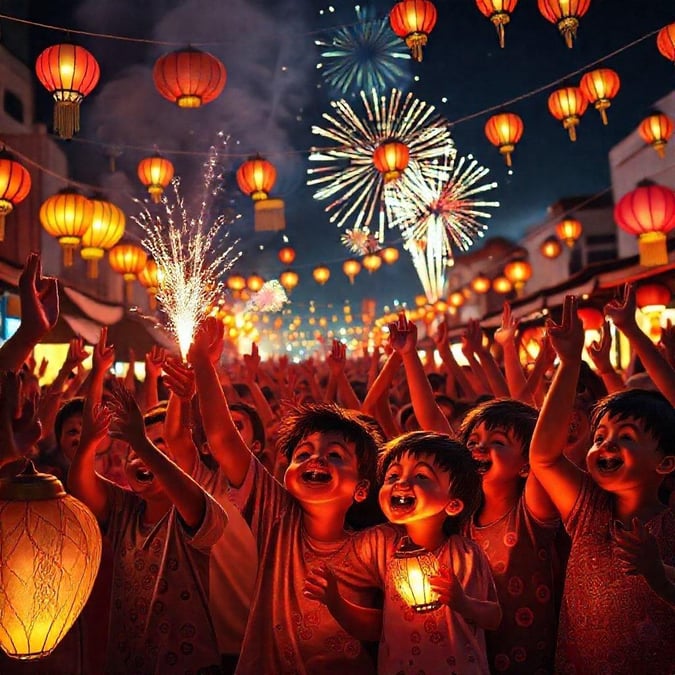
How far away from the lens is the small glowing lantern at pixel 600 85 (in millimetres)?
9164

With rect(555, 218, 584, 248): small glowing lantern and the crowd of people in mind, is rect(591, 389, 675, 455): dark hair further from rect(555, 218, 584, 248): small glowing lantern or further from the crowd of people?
rect(555, 218, 584, 248): small glowing lantern

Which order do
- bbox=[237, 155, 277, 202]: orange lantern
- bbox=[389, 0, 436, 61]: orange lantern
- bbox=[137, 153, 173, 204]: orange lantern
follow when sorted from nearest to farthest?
bbox=[389, 0, 436, 61]: orange lantern
bbox=[237, 155, 277, 202]: orange lantern
bbox=[137, 153, 173, 204]: orange lantern

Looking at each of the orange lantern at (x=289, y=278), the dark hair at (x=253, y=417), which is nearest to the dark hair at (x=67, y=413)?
the dark hair at (x=253, y=417)

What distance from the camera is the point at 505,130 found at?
990 cm

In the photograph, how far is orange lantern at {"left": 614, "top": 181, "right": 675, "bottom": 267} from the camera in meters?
8.73

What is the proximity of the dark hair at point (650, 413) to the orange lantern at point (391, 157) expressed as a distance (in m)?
7.32

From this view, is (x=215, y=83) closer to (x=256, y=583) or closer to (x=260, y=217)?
(x=260, y=217)

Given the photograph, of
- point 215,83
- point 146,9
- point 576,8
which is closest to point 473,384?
point 576,8

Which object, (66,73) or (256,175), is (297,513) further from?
(256,175)

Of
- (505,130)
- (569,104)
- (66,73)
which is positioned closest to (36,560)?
(66,73)

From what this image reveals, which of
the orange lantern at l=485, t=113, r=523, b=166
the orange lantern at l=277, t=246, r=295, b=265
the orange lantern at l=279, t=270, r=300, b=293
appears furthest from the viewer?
the orange lantern at l=279, t=270, r=300, b=293

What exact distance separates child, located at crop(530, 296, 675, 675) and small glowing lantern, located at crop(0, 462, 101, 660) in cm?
128

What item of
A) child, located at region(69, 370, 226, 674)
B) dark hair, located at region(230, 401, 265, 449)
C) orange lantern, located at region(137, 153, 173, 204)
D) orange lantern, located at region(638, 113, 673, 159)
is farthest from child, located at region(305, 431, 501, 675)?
orange lantern, located at region(638, 113, 673, 159)

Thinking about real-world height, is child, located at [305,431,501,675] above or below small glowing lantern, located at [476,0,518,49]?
below
